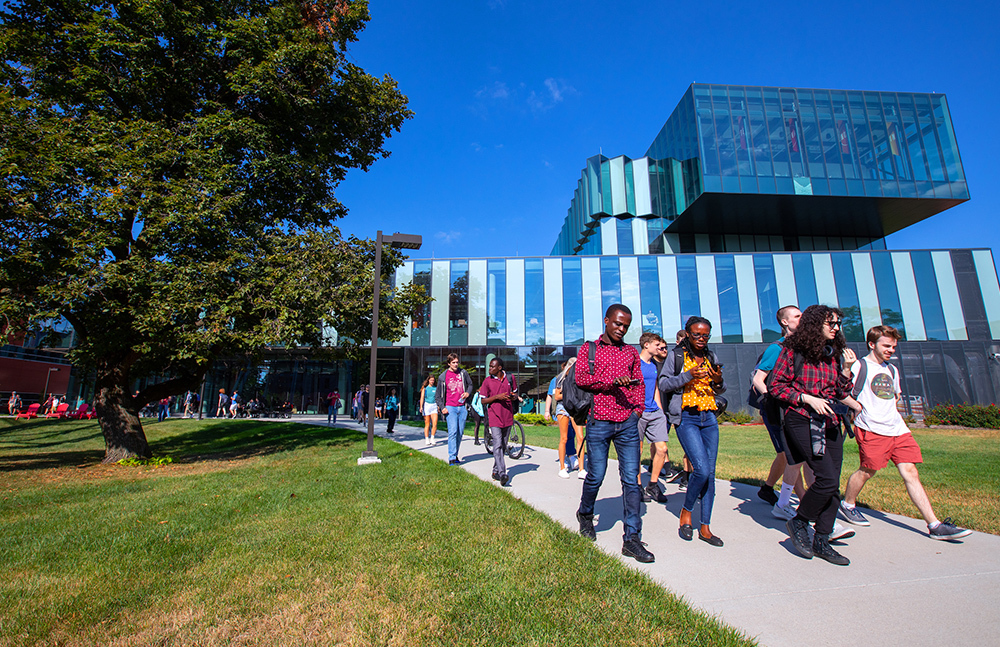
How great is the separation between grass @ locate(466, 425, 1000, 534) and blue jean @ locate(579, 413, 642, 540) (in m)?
3.30

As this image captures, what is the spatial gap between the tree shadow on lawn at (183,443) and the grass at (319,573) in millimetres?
5523

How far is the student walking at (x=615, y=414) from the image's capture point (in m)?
3.90

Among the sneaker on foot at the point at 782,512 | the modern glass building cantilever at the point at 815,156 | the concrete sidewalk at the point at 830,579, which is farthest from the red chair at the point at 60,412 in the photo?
the modern glass building cantilever at the point at 815,156

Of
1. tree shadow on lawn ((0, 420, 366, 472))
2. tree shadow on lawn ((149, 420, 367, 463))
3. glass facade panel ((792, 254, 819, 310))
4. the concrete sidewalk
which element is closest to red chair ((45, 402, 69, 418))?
tree shadow on lawn ((0, 420, 366, 472))

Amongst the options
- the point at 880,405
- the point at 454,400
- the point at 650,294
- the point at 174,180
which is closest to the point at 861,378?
the point at 880,405

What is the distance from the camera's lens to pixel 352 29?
41.3ft

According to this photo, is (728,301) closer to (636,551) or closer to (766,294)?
(766,294)

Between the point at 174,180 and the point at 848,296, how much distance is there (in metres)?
31.7

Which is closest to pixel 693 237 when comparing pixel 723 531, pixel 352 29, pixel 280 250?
pixel 352 29

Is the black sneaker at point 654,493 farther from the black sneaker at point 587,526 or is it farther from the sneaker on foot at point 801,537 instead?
the sneaker on foot at point 801,537

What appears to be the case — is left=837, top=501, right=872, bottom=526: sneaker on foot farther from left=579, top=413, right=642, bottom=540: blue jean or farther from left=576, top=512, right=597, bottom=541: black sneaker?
left=576, top=512, right=597, bottom=541: black sneaker

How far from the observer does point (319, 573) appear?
332 centimetres

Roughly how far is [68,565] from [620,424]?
14.3ft

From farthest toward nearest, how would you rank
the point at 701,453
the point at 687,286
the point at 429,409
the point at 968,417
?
the point at 687,286
the point at 968,417
the point at 429,409
the point at 701,453
